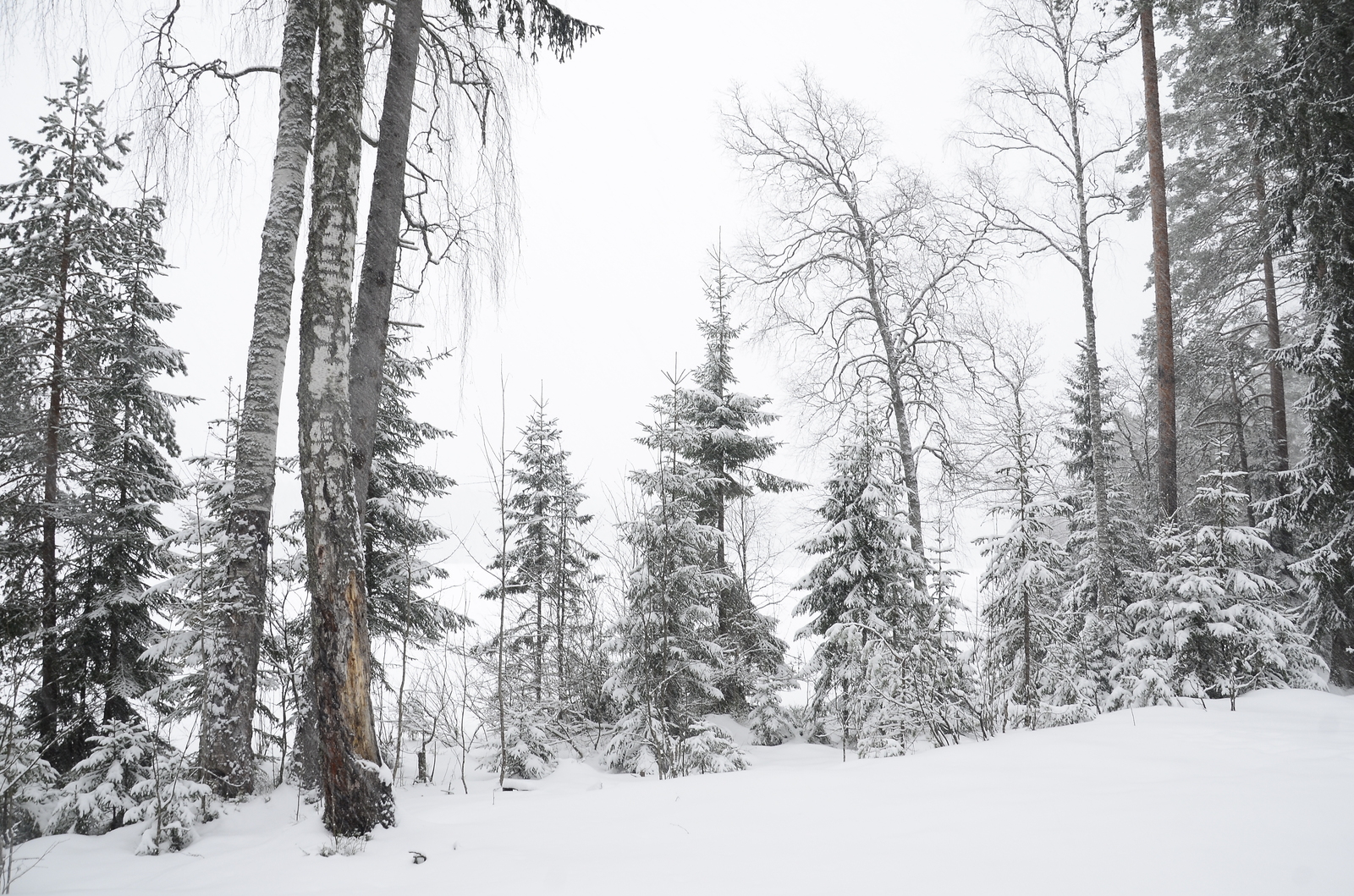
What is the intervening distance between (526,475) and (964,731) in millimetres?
11646

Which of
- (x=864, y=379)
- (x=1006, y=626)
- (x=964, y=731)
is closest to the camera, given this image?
(x=964, y=731)

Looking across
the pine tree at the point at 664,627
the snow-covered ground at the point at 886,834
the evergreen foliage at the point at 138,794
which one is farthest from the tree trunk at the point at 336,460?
the pine tree at the point at 664,627

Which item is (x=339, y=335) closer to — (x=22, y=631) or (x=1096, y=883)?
(x=1096, y=883)

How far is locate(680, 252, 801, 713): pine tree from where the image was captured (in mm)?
13375

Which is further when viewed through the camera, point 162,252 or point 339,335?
point 162,252

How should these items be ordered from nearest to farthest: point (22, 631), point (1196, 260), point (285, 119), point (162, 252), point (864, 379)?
1. point (285, 119)
2. point (22, 631)
3. point (162, 252)
4. point (864, 379)
5. point (1196, 260)

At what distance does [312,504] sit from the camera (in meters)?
3.82

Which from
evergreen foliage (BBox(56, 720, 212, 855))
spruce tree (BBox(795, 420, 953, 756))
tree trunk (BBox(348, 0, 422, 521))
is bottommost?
evergreen foliage (BBox(56, 720, 212, 855))

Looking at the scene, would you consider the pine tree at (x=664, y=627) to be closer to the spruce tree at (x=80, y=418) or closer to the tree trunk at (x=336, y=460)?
the tree trunk at (x=336, y=460)

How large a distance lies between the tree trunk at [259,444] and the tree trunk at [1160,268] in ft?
39.6

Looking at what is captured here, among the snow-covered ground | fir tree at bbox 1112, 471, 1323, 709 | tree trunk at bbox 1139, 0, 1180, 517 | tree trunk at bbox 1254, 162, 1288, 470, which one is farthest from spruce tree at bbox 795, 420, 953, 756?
tree trunk at bbox 1254, 162, 1288, 470

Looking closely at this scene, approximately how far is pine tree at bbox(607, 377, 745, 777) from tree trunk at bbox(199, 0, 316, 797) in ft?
15.7

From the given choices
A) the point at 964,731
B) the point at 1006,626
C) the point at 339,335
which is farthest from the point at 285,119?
the point at 1006,626

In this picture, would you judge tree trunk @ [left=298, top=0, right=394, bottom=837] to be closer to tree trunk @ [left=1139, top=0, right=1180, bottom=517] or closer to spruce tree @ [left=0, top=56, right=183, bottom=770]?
spruce tree @ [left=0, top=56, right=183, bottom=770]
